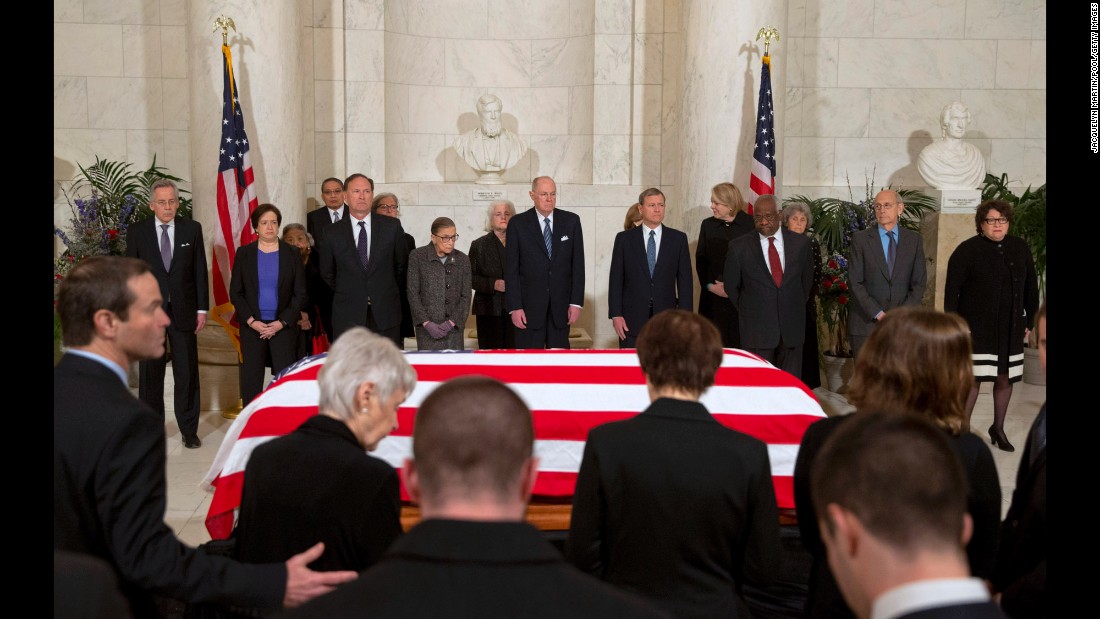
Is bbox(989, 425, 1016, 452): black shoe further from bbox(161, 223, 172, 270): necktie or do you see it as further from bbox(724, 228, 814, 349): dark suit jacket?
bbox(161, 223, 172, 270): necktie

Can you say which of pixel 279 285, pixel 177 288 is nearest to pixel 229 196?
pixel 177 288

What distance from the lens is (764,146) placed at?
775 cm

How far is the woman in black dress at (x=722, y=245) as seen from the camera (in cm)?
718

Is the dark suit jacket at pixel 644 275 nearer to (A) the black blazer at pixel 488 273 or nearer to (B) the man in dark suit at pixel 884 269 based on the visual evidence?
(A) the black blazer at pixel 488 273

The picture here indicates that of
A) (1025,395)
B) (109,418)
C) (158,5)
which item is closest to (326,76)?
(158,5)

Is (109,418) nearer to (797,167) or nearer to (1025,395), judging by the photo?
(1025,395)

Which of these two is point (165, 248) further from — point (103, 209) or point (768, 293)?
point (768, 293)

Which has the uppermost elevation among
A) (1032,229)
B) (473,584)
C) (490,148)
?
(490,148)

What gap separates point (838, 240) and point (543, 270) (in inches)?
110

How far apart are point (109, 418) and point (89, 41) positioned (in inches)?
321

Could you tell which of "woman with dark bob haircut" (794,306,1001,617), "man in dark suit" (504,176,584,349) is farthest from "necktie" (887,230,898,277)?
"woman with dark bob haircut" (794,306,1001,617)

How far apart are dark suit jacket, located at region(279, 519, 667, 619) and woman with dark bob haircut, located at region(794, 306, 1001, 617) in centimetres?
111

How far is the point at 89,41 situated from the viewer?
30.0ft

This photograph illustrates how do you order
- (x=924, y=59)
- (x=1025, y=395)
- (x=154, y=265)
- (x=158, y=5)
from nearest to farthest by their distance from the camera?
(x=154, y=265) < (x=1025, y=395) < (x=158, y=5) < (x=924, y=59)
